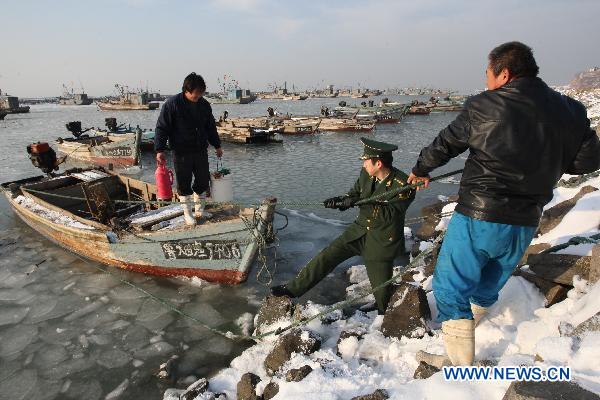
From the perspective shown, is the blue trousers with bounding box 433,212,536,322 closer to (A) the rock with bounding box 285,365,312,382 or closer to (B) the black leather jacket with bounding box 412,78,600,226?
(B) the black leather jacket with bounding box 412,78,600,226

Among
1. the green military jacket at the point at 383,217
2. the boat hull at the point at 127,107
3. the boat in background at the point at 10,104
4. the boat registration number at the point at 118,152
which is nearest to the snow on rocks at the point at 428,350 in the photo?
the green military jacket at the point at 383,217

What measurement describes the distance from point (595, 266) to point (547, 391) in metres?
2.05

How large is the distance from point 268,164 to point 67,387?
17.3 metres

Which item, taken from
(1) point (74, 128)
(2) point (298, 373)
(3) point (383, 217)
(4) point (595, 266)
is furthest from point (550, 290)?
(1) point (74, 128)

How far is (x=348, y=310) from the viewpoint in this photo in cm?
554

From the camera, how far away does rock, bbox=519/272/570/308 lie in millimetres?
3641

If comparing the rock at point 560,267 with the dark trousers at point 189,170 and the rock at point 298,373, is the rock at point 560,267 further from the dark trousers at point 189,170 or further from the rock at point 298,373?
the dark trousers at point 189,170

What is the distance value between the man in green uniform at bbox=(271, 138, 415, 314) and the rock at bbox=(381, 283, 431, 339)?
29cm

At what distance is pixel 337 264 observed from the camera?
4.60 m

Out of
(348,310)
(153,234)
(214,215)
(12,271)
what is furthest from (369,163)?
(12,271)

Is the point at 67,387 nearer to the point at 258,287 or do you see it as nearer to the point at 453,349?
the point at 258,287

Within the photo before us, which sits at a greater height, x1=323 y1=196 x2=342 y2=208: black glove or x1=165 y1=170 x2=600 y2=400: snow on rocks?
x1=323 y1=196 x2=342 y2=208: black glove

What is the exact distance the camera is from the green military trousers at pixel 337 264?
4.20m

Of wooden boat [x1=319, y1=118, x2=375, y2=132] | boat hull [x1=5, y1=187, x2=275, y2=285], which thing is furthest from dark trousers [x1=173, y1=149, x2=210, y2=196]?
wooden boat [x1=319, y1=118, x2=375, y2=132]
